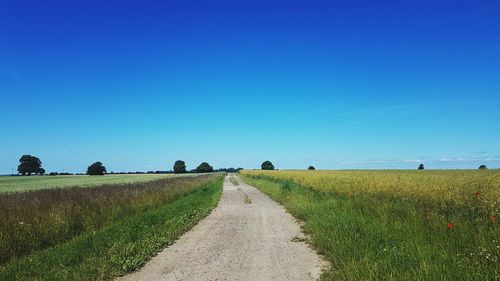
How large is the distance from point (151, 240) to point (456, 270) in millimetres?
7838

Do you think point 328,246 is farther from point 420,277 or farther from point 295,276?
point 420,277

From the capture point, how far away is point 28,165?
11881cm

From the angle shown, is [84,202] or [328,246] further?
[84,202]

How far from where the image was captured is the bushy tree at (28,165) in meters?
118

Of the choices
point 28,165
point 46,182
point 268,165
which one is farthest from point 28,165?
point 268,165

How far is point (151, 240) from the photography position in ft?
37.1

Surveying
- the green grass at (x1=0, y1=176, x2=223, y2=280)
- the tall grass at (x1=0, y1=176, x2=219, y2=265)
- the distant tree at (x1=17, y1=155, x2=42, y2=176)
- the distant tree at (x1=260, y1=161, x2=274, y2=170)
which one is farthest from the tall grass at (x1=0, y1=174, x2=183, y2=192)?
the distant tree at (x1=260, y1=161, x2=274, y2=170)

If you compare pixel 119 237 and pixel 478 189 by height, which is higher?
pixel 478 189

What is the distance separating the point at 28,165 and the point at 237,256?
5004 inches

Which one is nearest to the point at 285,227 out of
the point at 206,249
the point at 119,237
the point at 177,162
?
the point at 206,249

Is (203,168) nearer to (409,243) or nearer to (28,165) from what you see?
(28,165)

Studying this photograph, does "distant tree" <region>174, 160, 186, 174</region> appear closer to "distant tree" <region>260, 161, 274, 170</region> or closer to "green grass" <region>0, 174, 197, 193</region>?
"distant tree" <region>260, 161, 274, 170</region>

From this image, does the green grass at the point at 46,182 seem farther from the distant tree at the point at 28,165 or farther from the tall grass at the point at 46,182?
the distant tree at the point at 28,165

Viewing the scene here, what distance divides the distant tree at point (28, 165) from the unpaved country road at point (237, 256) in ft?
398
